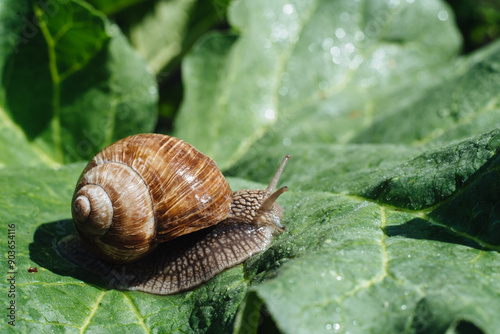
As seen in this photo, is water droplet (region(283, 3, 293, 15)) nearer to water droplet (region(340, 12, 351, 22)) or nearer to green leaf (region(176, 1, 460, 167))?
green leaf (region(176, 1, 460, 167))

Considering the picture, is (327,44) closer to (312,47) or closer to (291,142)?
(312,47)

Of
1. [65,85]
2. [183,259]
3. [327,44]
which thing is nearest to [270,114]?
[327,44]

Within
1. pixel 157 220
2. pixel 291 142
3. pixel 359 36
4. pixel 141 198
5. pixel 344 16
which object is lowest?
pixel 291 142

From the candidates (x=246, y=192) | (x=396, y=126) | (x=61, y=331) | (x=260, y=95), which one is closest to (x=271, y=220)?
(x=246, y=192)

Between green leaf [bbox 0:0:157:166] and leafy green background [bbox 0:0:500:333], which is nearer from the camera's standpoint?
leafy green background [bbox 0:0:500:333]

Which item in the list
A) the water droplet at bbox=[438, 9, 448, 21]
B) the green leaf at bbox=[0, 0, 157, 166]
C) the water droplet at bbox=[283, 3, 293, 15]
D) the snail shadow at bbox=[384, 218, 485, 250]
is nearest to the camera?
the snail shadow at bbox=[384, 218, 485, 250]

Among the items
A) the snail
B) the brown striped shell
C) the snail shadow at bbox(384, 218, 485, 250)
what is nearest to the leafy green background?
the snail shadow at bbox(384, 218, 485, 250)

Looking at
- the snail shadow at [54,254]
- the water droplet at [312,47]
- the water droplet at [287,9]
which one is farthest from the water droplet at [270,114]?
the snail shadow at [54,254]
